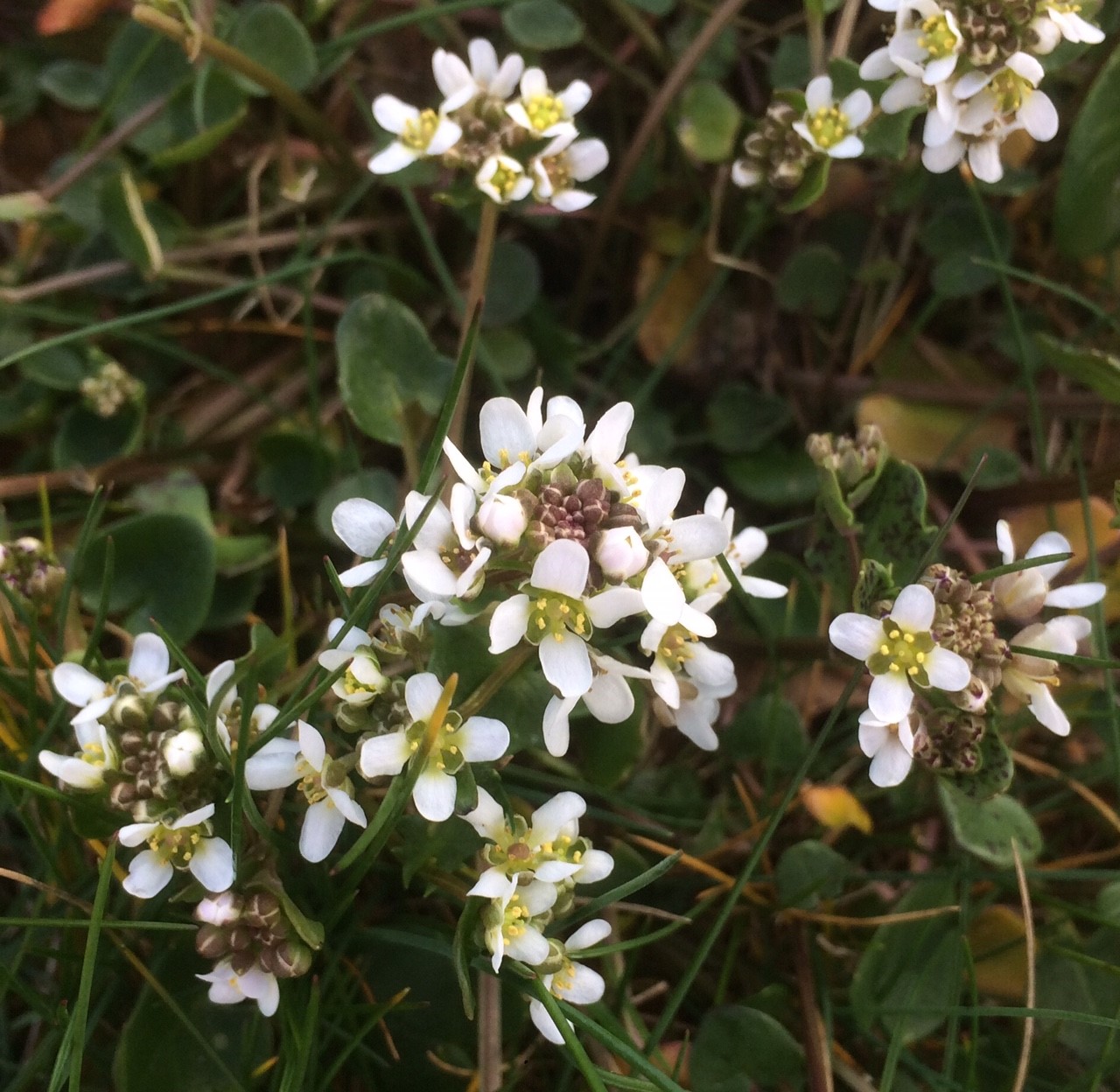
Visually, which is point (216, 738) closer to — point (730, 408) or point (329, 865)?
point (329, 865)

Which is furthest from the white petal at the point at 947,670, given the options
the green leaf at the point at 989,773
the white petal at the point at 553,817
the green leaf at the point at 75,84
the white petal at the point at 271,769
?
the green leaf at the point at 75,84

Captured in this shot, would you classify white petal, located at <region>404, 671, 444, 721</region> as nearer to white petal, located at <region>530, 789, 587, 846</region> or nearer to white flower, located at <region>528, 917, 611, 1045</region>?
white petal, located at <region>530, 789, 587, 846</region>

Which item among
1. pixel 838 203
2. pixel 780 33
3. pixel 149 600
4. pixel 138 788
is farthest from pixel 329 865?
pixel 780 33

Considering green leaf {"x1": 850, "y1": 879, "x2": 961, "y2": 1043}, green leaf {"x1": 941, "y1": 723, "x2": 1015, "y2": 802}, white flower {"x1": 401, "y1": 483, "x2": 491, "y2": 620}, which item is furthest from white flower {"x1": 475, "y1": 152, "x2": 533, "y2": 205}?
green leaf {"x1": 850, "y1": 879, "x2": 961, "y2": 1043}

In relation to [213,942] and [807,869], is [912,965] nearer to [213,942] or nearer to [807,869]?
[807,869]

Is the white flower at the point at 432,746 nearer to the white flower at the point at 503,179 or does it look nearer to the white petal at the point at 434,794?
the white petal at the point at 434,794

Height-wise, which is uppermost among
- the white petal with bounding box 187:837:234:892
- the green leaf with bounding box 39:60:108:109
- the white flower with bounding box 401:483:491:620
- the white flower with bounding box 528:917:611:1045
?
the green leaf with bounding box 39:60:108:109

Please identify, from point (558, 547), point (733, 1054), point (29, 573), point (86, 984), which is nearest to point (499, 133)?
point (558, 547)

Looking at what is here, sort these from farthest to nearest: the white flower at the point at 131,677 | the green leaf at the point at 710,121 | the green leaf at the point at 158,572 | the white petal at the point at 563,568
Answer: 1. the green leaf at the point at 710,121
2. the green leaf at the point at 158,572
3. the white flower at the point at 131,677
4. the white petal at the point at 563,568
